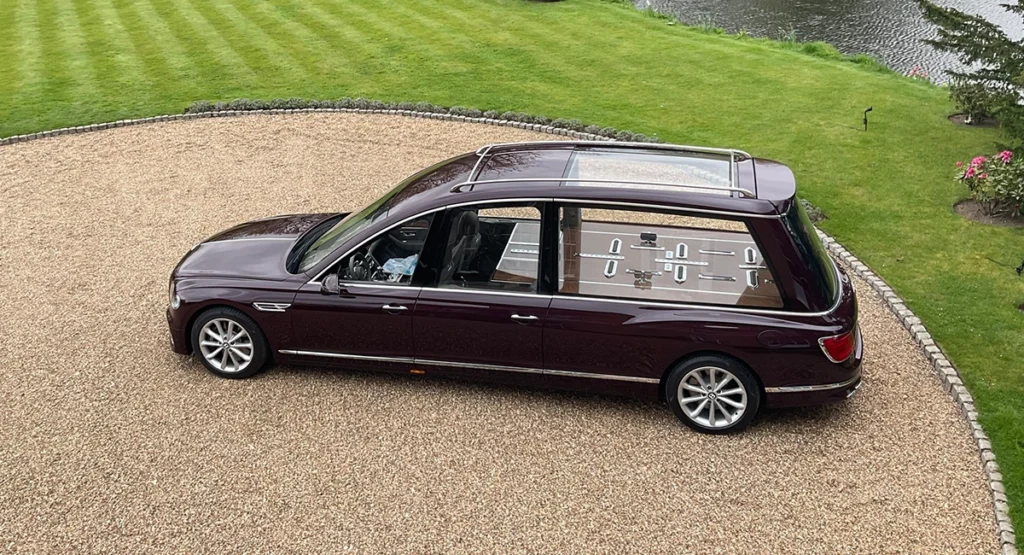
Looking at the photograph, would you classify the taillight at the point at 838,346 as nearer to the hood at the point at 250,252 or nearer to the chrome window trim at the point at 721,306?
the chrome window trim at the point at 721,306

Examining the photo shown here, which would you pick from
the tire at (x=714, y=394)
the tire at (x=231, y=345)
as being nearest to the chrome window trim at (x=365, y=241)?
the tire at (x=231, y=345)

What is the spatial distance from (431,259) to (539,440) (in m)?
1.68

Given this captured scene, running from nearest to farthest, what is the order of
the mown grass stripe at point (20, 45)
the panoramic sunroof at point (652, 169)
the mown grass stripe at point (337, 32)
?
1. the panoramic sunroof at point (652, 169)
2. the mown grass stripe at point (20, 45)
3. the mown grass stripe at point (337, 32)

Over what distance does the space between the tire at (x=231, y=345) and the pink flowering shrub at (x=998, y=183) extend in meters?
9.01

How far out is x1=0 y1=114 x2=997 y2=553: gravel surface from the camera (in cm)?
574

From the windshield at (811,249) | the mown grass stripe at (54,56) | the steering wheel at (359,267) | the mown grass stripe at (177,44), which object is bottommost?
the mown grass stripe at (54,56)

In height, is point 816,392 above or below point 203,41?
above

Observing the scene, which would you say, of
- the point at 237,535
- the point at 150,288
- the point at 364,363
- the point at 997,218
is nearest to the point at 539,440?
the point at 364,363

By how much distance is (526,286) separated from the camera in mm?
6719

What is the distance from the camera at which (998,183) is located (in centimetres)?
1062

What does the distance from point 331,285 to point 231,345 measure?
114cm

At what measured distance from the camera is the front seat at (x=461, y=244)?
690 centimetres

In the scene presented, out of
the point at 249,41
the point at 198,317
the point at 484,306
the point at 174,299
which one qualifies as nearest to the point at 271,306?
the point at 198,317

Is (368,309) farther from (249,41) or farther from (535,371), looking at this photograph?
(249,41)
